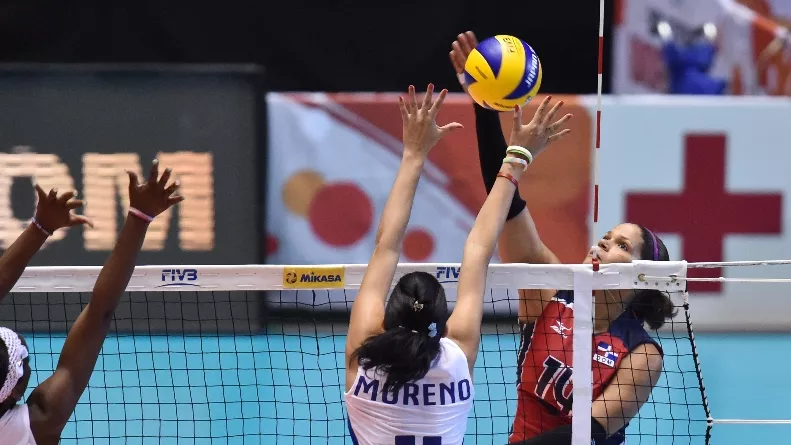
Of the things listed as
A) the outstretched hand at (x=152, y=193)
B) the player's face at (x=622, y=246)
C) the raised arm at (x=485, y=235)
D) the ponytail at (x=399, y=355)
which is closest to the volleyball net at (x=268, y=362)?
the player's face at (x=622, y=246)

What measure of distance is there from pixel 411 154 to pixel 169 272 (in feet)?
4.61

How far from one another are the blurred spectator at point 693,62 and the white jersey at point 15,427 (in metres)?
9.36

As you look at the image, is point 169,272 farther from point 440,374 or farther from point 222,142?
point 222,142

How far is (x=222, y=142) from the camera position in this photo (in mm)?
9219

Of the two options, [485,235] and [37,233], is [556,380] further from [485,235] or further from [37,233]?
[37,233]

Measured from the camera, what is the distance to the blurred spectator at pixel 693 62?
1100 cm

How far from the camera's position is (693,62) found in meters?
11.1

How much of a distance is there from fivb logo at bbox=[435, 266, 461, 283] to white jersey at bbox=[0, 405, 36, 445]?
2016 mm

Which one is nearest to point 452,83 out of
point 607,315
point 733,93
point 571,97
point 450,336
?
point 571,97

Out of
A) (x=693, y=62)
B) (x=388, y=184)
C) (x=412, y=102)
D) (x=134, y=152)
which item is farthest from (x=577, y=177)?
(x=412, y=102)

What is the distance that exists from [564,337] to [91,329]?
84.3 inches

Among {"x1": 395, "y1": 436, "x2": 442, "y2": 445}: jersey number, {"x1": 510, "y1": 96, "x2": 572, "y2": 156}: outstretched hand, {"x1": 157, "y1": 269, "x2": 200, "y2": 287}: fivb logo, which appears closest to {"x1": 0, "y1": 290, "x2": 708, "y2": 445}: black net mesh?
{"x1": 157, "y1": 269, "x2": 200, "y2": 287}: fivb logo

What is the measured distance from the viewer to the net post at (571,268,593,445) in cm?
412

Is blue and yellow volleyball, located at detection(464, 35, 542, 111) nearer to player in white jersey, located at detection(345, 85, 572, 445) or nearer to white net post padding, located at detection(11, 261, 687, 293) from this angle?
white net post padding, located at detection(11, 261, 687, 293)
